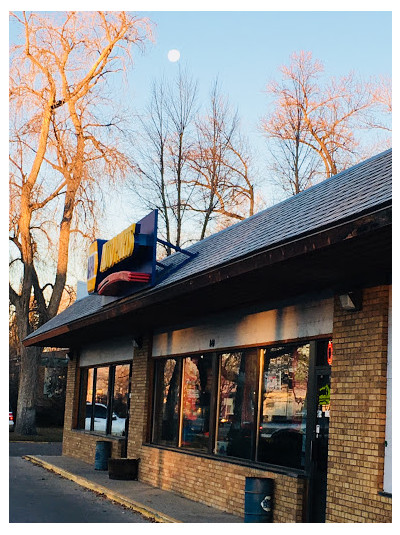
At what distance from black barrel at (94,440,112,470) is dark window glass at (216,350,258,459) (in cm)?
596

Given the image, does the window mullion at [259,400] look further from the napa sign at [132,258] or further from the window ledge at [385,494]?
the window ledge at [385,494]

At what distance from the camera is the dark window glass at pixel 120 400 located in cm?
1977

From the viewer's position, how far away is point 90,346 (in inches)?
925

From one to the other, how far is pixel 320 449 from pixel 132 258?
6996mm

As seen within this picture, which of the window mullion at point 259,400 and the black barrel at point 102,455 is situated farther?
the black barrel at point 102,455

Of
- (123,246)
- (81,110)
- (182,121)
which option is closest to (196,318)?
(123,246)

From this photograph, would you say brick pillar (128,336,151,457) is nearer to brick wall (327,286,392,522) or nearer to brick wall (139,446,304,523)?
brick wall (139,446,304,523)

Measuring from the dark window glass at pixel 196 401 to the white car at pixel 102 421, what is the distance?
14.8 ft

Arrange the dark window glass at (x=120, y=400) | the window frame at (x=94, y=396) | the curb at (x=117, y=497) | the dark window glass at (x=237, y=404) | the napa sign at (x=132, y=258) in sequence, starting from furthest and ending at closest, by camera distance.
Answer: the window frame at (x=94, y=396)
the dark window glass at (x=120, y=400)
the napa sign at (x=132, y=258)
the dark window glass at (x=237, y=404)
the curb at (x=117, y=497)

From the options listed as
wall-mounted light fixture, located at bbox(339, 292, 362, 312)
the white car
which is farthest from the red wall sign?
the white car

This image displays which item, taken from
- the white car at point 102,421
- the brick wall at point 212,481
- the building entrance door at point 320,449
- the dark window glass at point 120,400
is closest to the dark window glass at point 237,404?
the brick wall at point 212,481

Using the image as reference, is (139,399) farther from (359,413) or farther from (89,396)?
(359,413)
